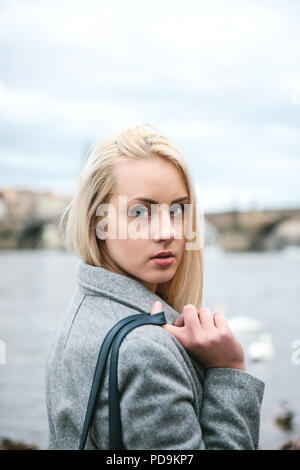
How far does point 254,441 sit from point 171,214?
0.35 metres

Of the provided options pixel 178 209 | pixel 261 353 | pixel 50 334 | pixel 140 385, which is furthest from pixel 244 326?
pixel 140 385

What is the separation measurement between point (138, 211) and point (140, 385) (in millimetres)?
250

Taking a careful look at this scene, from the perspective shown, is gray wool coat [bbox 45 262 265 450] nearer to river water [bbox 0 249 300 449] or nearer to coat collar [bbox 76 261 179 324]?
coat collar [bbox 76 261 179 324]

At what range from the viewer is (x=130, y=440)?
2.54 ft

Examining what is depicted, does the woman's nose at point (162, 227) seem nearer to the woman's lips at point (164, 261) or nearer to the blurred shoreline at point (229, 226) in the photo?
the woman's lips at point (164, 261)

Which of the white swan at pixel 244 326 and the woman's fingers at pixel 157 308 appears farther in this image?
the white swan at pixel 244 326

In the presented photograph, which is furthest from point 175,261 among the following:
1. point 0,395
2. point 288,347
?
point 288,347

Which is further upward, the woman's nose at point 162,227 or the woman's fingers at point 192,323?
the woman's nose at point 162,227

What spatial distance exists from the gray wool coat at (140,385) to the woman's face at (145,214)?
3 cm

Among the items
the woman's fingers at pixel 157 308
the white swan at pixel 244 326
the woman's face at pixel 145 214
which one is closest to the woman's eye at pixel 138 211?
the woman's face at pixel 145 214

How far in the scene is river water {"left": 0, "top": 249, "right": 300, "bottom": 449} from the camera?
187 inches

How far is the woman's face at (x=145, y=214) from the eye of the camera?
87 cm

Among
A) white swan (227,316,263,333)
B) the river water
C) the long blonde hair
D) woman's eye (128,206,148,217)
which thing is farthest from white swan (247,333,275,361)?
woman's eye (128,206,148,217)
